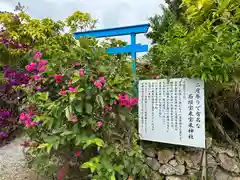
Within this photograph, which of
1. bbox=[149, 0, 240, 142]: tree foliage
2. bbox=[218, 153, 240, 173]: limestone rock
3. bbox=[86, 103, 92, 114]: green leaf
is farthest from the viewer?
bbox=[218, 153, 240, 173]: limestone rock

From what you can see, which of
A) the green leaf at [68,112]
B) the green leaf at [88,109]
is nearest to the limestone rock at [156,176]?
the green leaf at [88,109]

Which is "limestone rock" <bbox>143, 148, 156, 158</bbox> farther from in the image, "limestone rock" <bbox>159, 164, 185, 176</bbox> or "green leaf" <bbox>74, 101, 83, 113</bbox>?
"green leaf" <bbox>74, 101, 83, 113</bbox>

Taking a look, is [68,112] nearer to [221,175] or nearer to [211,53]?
[211,53]

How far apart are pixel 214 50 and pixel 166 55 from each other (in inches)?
19.3

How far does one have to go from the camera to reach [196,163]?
213cm

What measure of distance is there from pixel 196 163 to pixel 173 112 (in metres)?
0.60

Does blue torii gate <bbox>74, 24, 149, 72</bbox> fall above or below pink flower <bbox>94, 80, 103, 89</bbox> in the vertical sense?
above

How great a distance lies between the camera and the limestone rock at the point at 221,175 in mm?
2113

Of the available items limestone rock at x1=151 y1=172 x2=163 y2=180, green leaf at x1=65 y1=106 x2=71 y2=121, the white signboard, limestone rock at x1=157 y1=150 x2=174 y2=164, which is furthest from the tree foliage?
green leaf at x1=65 y1=106 x2=71 y2=121

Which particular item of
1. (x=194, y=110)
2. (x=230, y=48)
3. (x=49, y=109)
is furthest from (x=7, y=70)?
(x=230, y=48)

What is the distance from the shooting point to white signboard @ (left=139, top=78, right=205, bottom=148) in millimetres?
1955

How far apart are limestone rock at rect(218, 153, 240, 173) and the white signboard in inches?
16.6

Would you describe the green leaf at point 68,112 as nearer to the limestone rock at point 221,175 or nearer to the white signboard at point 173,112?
the white signboard at point 173,112

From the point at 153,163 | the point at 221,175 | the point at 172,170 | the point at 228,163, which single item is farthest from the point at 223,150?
the point at 153,163
